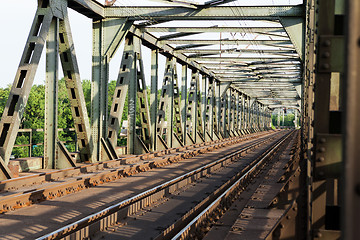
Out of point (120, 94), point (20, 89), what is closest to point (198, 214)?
point (20, 89)

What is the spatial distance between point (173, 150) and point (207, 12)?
767cm

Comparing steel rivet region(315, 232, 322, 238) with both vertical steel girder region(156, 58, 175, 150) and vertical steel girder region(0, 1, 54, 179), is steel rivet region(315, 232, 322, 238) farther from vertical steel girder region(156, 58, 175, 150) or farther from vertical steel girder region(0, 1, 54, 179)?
vertical steel girder region(156, 58, 175, 150)

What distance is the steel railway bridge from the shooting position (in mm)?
2701

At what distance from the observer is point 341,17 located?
297cm

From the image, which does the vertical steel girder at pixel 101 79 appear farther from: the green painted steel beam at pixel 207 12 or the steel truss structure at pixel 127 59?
the green painted steel beam at pixel 207 12

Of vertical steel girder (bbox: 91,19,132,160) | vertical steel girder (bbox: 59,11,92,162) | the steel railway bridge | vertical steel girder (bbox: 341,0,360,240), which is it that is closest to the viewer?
vertical steel girder (bbox: 341,0,360,240)

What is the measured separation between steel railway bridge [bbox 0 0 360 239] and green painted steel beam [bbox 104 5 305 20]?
0.14ft

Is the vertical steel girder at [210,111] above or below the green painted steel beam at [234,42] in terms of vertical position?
below

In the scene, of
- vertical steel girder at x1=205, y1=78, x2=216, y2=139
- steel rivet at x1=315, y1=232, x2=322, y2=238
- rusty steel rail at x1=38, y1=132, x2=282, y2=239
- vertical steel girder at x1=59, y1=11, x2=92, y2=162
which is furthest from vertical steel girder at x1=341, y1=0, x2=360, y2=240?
vertical steel girder at x1=205, y1=78, x2=216, y2=139

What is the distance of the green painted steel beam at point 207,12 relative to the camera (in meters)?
17.1

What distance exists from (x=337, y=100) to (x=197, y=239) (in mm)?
4240

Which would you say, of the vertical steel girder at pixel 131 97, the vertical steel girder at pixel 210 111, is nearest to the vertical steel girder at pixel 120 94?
the vertical steel girder at pixel 131 97

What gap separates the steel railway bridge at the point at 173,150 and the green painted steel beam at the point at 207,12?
0.14ft

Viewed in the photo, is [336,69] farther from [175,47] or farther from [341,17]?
[175,47]
